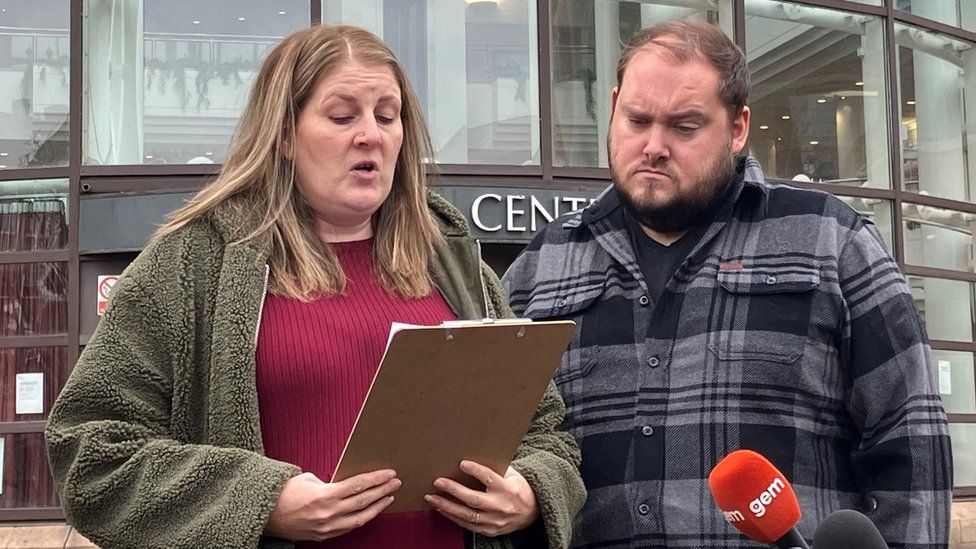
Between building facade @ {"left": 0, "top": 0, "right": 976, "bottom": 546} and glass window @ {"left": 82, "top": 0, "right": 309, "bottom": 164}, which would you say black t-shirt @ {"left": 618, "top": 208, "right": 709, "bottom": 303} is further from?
glass window @ {"left": 82, "top": 0, "right": 309, "bottom": 164}

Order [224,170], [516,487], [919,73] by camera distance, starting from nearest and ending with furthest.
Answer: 1. [516,487]
2. [224,170]
3. [919,73]

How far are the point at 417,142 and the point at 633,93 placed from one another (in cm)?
57

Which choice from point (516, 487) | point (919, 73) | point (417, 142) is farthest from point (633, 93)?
point (919, 73)

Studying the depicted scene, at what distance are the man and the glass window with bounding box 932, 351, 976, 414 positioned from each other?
10.5 meters

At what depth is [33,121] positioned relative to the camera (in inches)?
428

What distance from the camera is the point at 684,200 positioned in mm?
3336

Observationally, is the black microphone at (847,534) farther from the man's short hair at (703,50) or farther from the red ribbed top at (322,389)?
the man's short hair at (703,50)

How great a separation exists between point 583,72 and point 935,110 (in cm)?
435

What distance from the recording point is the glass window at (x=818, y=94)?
41.0ft

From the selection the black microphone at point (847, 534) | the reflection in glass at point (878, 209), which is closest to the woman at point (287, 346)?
the black microphone at point (847, 534)

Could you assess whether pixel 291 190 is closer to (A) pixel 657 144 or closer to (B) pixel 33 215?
(A) pixel 657 144

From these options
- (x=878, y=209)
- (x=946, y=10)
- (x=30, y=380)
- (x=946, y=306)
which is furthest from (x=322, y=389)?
(x=946, y=10)

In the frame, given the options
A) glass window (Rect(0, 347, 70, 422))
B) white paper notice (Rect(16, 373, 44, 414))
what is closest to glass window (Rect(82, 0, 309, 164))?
glass window (Rect(0, 347, 70, 422))

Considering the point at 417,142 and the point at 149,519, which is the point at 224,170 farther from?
the point at 149,519
